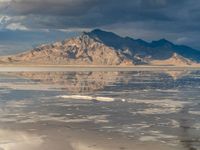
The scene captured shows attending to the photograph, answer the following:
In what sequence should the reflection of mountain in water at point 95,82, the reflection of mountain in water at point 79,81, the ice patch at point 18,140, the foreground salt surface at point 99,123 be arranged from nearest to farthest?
1. the ice patch at point 18,140
2. the foreground salt surface at point 99,123
3. the reflection of mountain in water at point 79,81
4. the reflection of mountain in water at point 95,82

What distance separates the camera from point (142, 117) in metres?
36.6

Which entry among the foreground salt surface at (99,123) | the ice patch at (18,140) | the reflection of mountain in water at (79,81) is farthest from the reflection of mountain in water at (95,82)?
the ice patch at (18,140)

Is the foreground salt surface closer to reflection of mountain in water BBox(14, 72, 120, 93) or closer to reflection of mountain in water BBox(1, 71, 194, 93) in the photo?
reflection of mountain in water BBox(14, 72, 120, 93)

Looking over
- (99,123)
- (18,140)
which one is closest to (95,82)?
(99,123)

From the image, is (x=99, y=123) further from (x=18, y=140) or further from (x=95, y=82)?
(x=95, y=82)

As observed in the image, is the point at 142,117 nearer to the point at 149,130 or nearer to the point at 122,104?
the point at 149,130

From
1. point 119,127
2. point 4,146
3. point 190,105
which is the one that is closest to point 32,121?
point 119,127

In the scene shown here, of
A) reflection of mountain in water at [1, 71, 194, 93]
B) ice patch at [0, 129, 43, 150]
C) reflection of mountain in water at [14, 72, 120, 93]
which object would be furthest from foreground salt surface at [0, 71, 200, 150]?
reflection of mountain in water at [1, 71, 194, 93]

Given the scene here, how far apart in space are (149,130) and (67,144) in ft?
23.6

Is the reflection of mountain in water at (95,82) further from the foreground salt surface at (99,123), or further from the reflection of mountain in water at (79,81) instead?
the foreground salt surface at (99,123)

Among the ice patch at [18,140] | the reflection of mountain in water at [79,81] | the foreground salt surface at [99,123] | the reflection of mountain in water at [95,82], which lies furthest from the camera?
the reflection of mountain in water at [95,82]

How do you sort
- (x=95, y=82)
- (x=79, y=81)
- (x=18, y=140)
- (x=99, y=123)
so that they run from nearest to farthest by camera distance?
(x=18, y=140) < (x=99, y=123) < (x=95, y=82) < (x=79, y=81)

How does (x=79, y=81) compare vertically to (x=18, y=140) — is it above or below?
below

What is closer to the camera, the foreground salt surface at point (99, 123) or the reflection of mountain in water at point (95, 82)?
the foreground salt surface at point (99, 123)
